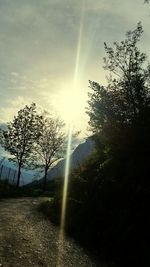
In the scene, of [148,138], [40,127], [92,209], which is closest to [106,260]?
[92,209]

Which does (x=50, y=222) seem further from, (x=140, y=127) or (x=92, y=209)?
(x=140, y=127)

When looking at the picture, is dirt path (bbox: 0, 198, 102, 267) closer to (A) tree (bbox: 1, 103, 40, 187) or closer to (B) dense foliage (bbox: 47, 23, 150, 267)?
(B) dense foliage (bbox: 47, 23, 150, 267)

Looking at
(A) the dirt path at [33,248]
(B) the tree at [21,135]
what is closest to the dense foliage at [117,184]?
(A) the dirt path at [33,248]

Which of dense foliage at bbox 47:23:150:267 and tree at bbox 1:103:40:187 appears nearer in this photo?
dense foliage at bbox 47:23:150:267

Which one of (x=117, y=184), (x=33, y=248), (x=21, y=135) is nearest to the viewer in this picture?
(x=33, y=248)

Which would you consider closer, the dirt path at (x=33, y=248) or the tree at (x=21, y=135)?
the dirt path at (x=33, y=248)

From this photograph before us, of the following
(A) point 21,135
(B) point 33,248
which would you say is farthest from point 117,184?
(A) point 21,135

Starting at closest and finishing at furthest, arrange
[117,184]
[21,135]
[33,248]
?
[33,248] → [117,184] → [21,135]

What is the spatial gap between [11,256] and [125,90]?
16.3 m

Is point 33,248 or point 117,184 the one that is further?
point 117,184

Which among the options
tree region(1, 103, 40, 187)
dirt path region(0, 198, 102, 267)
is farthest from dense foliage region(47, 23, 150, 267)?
tree region(1, 103, 40, 187)

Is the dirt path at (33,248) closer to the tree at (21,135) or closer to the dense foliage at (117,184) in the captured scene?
the dense foliage at (117,184)

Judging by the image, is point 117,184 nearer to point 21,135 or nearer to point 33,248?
point 33,248

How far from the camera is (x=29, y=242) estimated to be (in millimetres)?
15602
